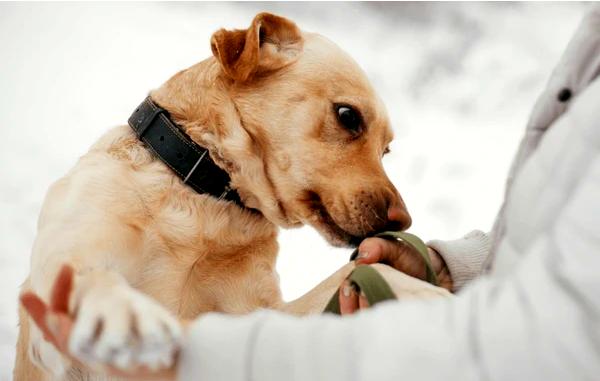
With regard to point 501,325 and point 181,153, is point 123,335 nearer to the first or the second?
point 501,325

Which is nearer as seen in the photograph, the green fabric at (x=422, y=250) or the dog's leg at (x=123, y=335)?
the dog's leg at (x=123, y=335)

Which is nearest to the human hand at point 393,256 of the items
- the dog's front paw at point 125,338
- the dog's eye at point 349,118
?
the dog's eye at point 349,118

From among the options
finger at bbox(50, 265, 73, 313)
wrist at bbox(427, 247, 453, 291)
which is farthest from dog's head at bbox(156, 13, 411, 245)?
finger at bbox(50, 265, 73, 313)

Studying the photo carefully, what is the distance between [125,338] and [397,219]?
1.34 meters

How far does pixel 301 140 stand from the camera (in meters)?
2.02

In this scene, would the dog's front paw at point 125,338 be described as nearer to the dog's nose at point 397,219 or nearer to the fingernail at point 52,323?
the fingernail at point 52,323

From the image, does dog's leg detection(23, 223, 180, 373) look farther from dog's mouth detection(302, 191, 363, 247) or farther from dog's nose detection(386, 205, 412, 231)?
dog's nose detection(386, 205, 412, 231)

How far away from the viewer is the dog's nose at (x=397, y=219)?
6.30 feet

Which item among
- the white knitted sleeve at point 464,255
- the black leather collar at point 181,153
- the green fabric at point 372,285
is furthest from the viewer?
the black leather collar at point 181,153

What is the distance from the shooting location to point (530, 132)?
38.3 inches

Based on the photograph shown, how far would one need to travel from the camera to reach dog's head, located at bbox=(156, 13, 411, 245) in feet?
6.40

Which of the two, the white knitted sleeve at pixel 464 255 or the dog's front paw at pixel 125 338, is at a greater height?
the dog's front paw at pixel 125 338

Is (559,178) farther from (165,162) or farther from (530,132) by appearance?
(165,162)

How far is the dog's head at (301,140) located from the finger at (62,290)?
1.25 metres
